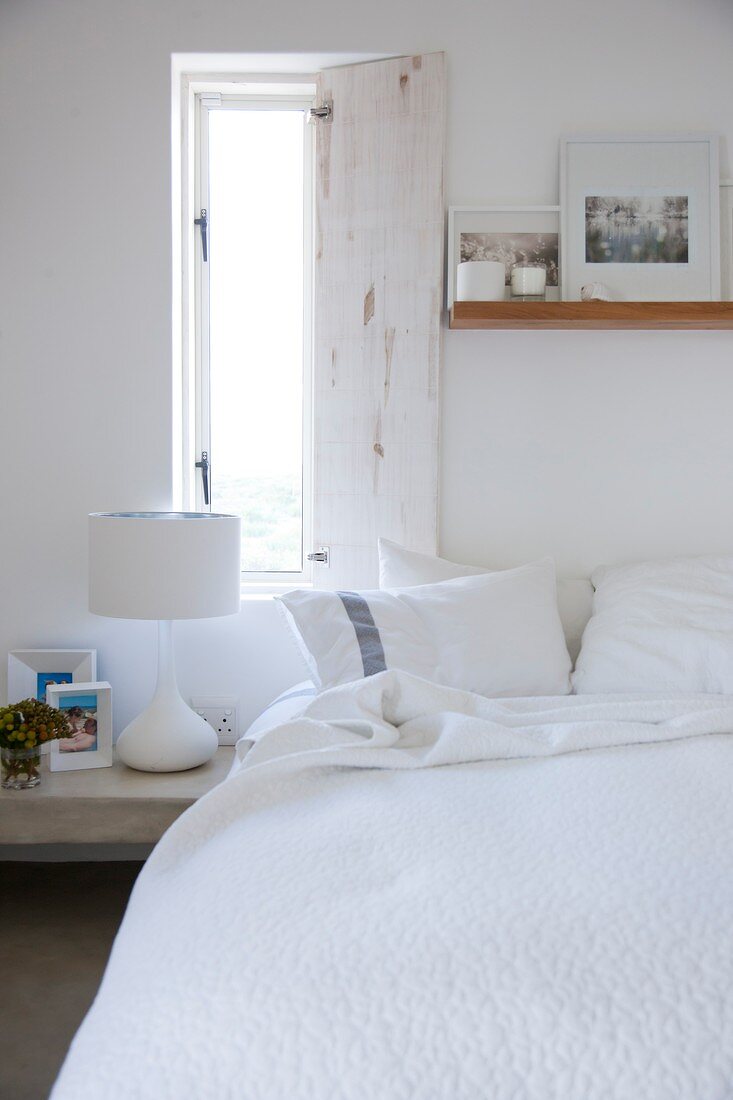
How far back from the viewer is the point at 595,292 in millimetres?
2369

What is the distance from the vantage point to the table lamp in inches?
85.0

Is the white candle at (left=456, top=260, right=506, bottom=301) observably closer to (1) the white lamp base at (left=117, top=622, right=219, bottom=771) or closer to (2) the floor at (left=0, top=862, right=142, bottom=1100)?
(1) the white lamp base at (left=117, top=622, right=219, bottom=771)

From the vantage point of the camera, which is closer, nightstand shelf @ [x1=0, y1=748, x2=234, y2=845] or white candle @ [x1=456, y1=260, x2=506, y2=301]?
nightstand shelf @ [x1=0, y1=748, x2=234, y2=845]

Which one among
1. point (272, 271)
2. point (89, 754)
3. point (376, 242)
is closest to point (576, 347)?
point (376, 242)

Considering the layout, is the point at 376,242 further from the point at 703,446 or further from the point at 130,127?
the point at 703,446

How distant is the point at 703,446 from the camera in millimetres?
2562

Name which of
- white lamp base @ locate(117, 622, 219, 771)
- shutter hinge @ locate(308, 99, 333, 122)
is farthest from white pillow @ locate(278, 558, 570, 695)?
shutter hinge @ locate(308, 99, 333, 122)

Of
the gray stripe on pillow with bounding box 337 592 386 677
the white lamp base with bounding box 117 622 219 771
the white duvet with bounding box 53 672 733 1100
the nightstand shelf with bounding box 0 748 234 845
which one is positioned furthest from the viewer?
the white lamp base with bounding box 117 622 219 771

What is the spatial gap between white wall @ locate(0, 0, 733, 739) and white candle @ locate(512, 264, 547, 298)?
16 cm

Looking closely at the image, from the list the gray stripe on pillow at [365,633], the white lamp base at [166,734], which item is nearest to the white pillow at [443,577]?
the gray stripe on pillow at [365,633]

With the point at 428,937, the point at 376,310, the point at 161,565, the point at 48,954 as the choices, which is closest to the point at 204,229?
the point at 376,310

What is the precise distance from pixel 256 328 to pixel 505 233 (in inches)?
30.4

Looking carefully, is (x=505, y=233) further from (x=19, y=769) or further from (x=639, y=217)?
(x=19, y=769)

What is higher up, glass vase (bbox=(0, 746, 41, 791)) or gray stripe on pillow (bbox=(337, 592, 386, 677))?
gray stripe on pillow (bbox=(337, 592, 386, 677))
